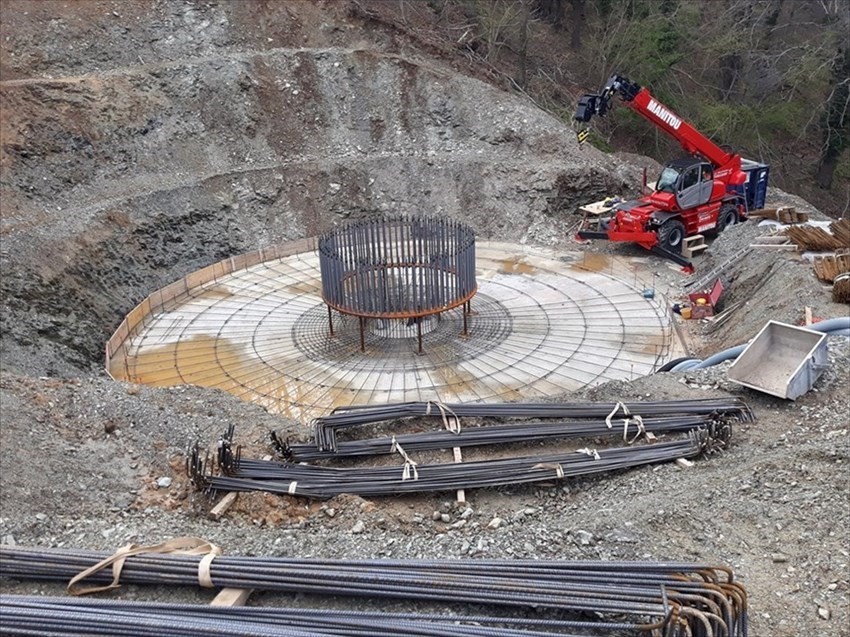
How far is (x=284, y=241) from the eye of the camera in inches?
834

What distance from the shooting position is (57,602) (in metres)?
4.80

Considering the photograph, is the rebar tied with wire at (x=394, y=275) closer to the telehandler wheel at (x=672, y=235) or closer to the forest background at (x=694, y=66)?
the telehandler wheel at (x=672, y=235)

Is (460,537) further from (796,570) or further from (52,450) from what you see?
(52,450)

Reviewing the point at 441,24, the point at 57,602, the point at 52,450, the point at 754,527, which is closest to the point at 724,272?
the point at 754,527

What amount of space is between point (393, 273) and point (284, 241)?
22.3 ft

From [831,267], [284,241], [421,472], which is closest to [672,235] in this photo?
[831,267]

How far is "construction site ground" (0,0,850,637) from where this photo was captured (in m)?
6.91

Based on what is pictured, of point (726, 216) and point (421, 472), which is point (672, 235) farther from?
point (421, 472)

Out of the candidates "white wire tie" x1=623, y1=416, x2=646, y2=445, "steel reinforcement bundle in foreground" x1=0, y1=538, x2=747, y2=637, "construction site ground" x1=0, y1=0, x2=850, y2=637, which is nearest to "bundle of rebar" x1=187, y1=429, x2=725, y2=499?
"construction site ground" x1=0, y1=0, x2=850, y2=637

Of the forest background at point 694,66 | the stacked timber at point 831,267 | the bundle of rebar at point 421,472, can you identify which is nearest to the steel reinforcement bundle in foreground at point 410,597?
the bundle of rebar at point 421,472

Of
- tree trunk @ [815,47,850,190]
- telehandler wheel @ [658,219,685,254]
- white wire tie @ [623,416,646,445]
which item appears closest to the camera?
white wire tie @ [623,416,646,445]

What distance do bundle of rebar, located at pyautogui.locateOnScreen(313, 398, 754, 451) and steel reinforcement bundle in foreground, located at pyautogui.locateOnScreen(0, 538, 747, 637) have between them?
4824 millimetres

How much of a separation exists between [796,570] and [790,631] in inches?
36.1

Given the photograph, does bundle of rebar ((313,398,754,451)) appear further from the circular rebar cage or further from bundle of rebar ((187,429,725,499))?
the circular rebar cage
